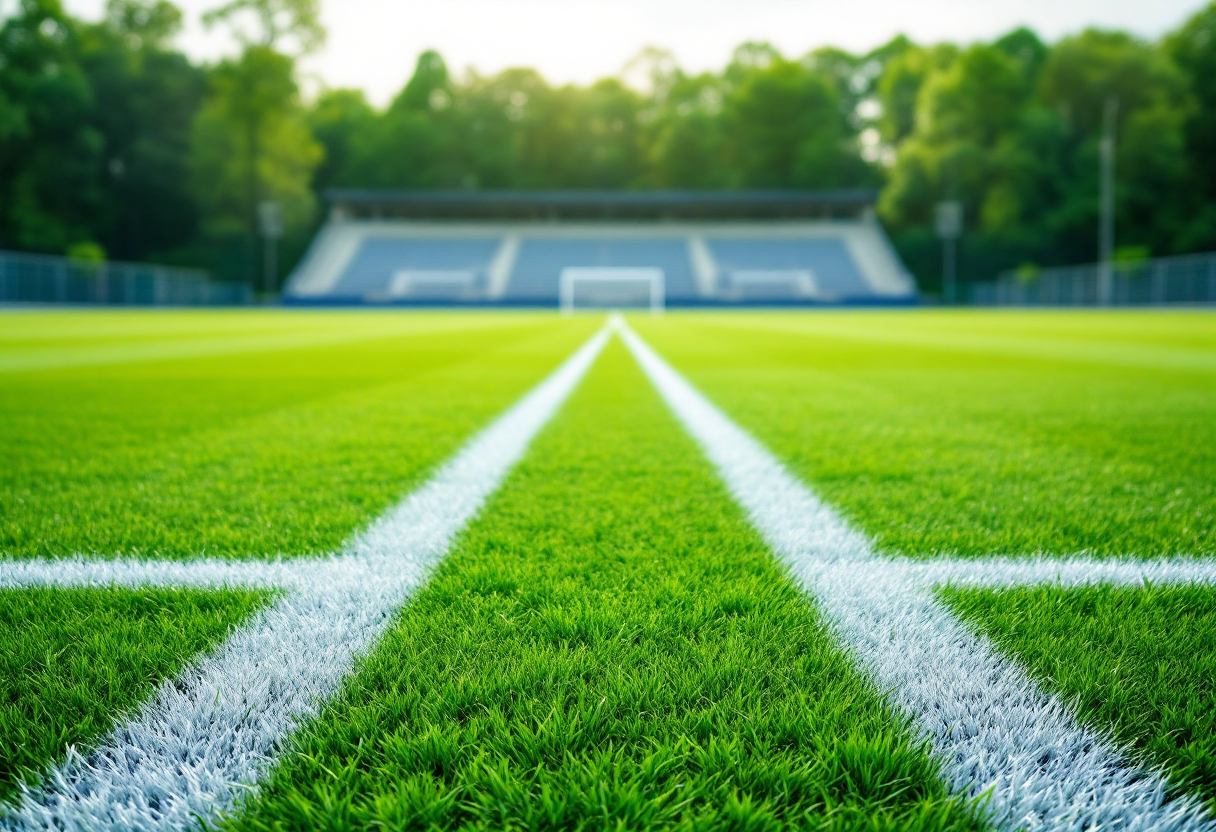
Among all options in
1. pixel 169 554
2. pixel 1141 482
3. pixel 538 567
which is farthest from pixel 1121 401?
pixel 169 554

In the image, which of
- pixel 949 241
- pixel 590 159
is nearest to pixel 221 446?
pixel 949 241

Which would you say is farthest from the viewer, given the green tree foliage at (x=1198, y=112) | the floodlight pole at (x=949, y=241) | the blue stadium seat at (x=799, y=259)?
the blue stadium seat at (x=799, y=259)

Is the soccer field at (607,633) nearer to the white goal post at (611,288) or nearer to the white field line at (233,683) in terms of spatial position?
the white field line at (233,683)

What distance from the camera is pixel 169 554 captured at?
162 centimetres

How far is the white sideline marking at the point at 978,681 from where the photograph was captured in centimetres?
84

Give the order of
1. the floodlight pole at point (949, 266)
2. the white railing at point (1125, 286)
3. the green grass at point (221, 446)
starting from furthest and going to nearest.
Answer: the floodlight pole at point (949, 266), the white railing at point (1125, 286), the green grass at point (221, 446)

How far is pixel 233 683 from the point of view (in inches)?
42.2

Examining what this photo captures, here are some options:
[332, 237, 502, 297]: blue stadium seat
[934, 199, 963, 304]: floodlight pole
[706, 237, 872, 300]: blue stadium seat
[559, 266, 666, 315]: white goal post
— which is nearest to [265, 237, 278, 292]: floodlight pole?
[332, 237, 502, 297]: blue stadium seat

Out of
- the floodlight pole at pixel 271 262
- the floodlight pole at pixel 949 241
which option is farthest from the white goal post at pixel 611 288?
the floodlight pole at pixel 271 262

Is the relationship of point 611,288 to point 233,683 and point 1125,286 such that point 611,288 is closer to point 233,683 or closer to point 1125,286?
point 1125,286

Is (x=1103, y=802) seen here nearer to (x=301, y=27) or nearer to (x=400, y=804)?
(x=400, y=804)

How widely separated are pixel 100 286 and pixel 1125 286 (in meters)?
41.6

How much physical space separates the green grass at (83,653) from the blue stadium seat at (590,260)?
40.0m

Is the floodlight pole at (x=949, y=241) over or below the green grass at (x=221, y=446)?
over
